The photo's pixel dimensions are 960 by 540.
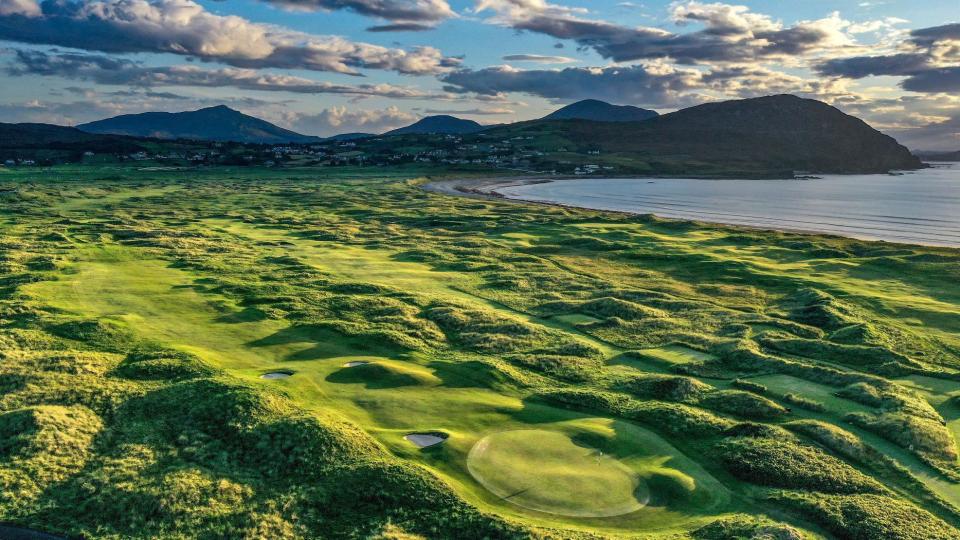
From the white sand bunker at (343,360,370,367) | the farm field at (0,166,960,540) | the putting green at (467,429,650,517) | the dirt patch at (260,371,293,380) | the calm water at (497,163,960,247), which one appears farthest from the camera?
the calm water at (497,163,960,247)

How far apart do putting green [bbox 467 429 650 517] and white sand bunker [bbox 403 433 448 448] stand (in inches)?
63.2

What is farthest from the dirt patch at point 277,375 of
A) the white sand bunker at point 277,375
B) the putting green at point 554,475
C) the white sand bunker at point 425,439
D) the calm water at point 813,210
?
the calm water at point 813,210

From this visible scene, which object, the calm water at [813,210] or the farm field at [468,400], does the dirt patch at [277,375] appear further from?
the calm water at [813,210]

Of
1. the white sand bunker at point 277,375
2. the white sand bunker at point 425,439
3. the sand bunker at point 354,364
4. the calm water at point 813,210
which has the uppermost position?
the calm water at point 813,210

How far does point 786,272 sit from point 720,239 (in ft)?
88.8

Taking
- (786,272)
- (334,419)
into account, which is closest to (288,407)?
(334,419)

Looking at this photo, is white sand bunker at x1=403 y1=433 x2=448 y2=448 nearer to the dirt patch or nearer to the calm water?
the dirt patch

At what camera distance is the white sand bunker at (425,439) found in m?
25.8

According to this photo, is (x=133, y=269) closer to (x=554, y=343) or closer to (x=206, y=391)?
Answer: (x=206, y=391)

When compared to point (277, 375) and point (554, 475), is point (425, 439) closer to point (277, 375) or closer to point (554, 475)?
point (554, 475)

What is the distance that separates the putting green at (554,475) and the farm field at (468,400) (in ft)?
0.36

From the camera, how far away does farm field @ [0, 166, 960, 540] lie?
21.6 metres

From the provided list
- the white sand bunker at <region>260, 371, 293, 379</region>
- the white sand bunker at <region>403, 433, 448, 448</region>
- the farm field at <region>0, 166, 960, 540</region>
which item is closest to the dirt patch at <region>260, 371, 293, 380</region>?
the white sand bunker at <region>260, 371, 293, 379</region>

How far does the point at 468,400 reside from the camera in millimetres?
30672
